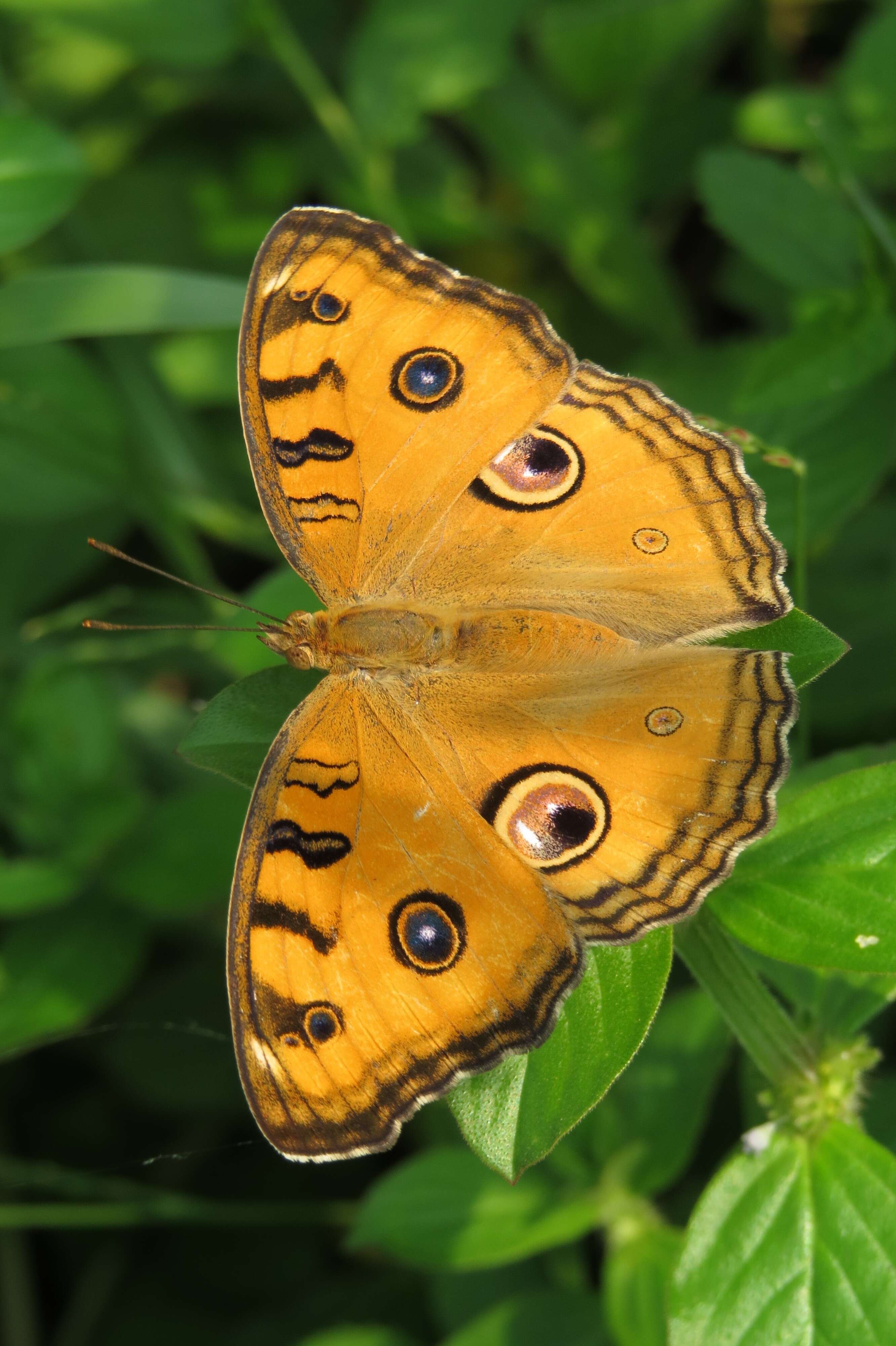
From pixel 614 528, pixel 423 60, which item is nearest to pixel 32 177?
pixel 423 60

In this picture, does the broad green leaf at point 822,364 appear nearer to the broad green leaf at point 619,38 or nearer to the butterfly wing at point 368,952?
the butterfly wing at point 368,952

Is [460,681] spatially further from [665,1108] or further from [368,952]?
[665,1108]

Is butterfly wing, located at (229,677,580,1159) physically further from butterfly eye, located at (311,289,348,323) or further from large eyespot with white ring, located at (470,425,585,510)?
butterfly eye, located at (311,289,348,323)

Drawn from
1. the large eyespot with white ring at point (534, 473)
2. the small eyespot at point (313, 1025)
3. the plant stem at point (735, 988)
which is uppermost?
the large eyespot with white ring at point (534, 473)

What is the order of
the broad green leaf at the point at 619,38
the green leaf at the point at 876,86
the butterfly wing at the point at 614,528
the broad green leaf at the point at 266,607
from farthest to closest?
the broad green leaf at the point at 619,38 → the green leaf at the point at 876,86 → the broad green leaf at the point at 266,607 → the butterfly wing at the point at 614,528

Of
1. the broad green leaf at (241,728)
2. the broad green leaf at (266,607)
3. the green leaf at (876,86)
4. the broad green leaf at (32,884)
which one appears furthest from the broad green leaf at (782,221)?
the broad green leaf at (32,884)

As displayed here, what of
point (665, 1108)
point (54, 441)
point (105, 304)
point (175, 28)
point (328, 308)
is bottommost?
point (665, 1108)

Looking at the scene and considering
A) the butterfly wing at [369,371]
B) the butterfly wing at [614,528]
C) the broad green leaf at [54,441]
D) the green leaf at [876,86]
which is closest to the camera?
the butterfly wing at [614,528]
